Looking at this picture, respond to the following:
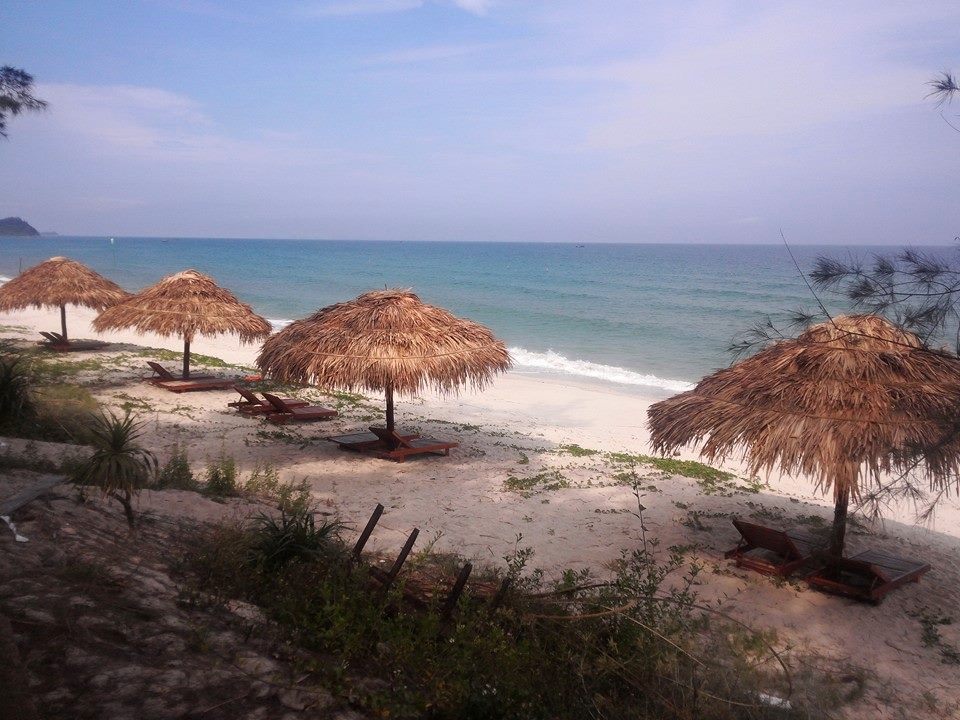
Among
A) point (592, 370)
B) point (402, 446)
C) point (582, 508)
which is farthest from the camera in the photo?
point (592, 370)

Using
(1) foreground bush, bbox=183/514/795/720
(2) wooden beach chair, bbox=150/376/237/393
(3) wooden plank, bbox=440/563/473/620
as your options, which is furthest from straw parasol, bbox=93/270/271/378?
(3) wooden plank, bbox=440/563/473/620

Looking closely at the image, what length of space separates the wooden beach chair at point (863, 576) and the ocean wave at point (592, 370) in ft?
42.2

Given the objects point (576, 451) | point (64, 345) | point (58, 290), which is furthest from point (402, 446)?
point (64, 345)

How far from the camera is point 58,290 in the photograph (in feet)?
49.1

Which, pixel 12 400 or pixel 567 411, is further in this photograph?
pixel 567 411

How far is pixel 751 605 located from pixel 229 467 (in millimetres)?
4322

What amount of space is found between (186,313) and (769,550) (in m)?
9.42

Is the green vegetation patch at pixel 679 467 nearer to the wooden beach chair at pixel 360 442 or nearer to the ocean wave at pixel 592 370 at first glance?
the wooden beach chair at pixel 360 442

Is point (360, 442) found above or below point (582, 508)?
above

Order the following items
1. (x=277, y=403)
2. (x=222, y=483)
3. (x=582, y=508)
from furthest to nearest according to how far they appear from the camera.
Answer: (x=277, y=403)
(x=582, y=508)
(x=222, y=483)

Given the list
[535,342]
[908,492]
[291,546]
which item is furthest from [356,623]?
[535,342]

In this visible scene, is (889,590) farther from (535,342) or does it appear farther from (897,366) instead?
(535,342)

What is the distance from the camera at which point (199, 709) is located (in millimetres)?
2928

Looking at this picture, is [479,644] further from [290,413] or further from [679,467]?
[290,413]
